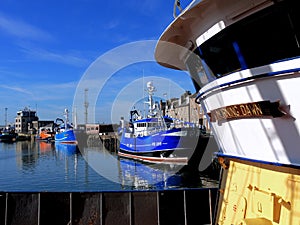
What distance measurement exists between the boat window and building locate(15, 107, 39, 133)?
5761 inches

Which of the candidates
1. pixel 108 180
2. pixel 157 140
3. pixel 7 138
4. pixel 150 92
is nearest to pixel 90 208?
pixel 108 180

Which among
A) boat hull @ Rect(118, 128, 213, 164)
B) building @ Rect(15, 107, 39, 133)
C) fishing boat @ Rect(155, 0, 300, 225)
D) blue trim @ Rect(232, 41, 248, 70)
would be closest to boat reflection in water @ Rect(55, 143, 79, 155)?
boat hull @ Rect(118, 128, 213, 164)

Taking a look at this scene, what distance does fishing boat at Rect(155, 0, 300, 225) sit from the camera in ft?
11.6

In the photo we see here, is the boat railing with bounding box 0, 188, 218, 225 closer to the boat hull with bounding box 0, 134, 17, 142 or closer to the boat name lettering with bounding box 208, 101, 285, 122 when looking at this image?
the boat name lettering with bounding box 208, 101, 285, 122

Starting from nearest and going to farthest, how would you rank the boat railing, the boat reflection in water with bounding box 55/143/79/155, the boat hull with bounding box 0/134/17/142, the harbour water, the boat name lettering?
the boat name lettering → the boat railing → the harbour water → the boat reflection in water with bounding box 55/143/79/155 → the boat hull with bounding box 0/134/17/142

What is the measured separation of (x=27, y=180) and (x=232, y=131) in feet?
83.8

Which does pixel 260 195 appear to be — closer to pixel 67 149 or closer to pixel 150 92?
pixel 150 92

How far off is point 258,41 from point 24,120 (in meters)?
152

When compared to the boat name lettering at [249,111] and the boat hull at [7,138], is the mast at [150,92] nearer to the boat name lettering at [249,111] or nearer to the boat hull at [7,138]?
the boat name lettering at [249,111]

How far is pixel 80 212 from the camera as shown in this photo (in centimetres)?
802

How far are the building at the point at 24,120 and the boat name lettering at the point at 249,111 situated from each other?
146024 millimetres

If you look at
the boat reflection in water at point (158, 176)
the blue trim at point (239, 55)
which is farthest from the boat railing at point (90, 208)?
the boat reflection in water at point (158, 176)

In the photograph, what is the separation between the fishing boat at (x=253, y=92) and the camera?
3537 mm

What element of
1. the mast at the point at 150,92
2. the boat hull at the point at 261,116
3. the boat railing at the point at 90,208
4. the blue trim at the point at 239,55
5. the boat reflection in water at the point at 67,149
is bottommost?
the boat reflection in water at the point at 67,149
